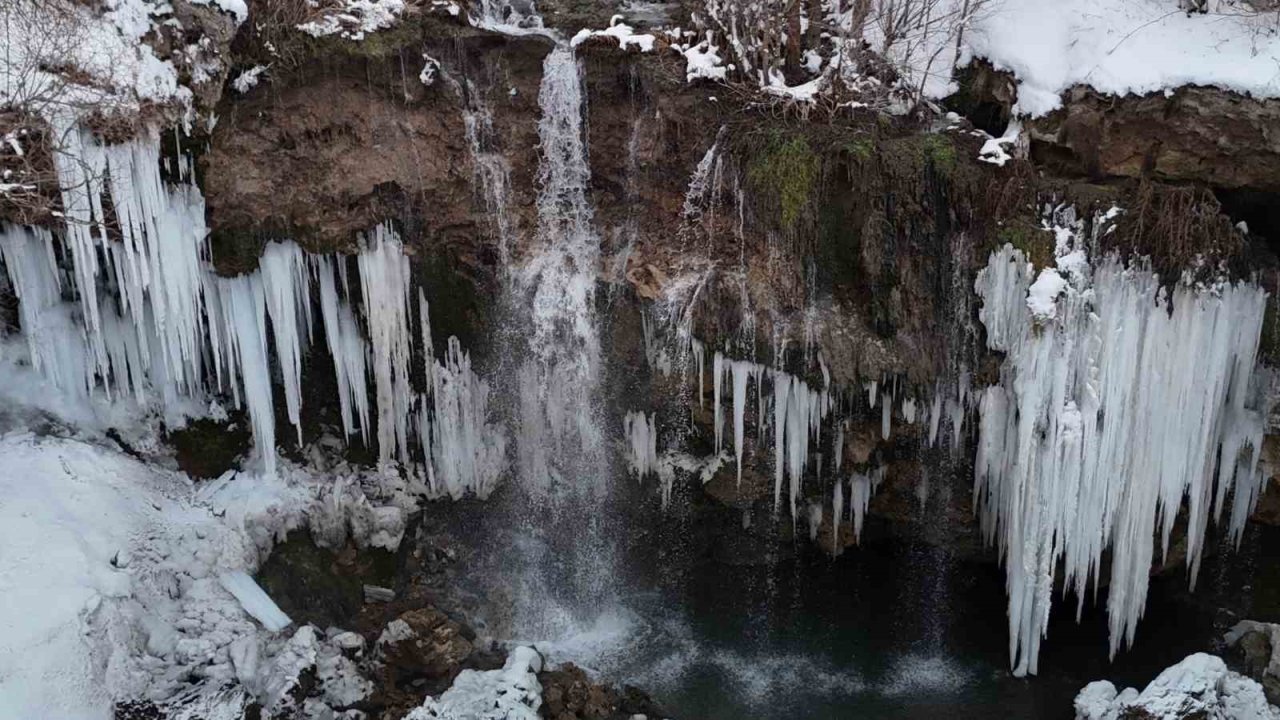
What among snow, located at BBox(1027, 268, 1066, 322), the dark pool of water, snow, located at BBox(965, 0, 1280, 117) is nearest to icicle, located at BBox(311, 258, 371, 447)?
the dark pool of water

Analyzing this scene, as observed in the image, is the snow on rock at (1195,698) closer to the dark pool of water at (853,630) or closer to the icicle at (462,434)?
the dark pool of water at (853,630)

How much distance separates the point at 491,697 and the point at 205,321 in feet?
15.5

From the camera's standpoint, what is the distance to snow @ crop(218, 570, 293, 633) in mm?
10133

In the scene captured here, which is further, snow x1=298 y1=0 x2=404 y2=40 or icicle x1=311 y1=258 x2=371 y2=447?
icicle x1=311 y1=258 x2=371 y2=447

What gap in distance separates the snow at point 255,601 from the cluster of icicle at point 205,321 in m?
1.38

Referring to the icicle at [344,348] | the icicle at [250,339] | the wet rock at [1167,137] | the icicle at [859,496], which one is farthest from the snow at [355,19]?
A: the icicle at [859,496]

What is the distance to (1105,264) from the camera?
9.20 meters

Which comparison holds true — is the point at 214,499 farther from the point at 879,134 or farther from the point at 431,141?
the point at 879,134

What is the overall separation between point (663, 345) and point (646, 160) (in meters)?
1.80

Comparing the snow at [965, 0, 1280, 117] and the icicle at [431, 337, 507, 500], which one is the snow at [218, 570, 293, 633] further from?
the snow at [965, 0, 1280, 117]

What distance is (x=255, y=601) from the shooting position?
404 inches

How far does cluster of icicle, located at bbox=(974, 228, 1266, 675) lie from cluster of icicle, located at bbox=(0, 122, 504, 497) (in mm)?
5379

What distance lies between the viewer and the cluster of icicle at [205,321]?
947cm

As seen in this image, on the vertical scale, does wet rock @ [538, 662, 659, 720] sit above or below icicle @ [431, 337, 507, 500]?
below
